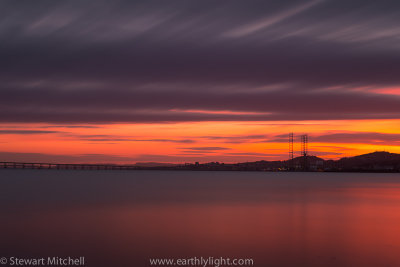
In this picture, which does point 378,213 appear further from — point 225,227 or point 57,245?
point 57,245

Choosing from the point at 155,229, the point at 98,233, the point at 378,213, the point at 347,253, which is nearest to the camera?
the point at 347,253

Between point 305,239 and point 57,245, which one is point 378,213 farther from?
point 57,245

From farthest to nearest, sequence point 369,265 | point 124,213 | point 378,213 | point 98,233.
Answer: point 378,213, point 124,213, point 98,233, point 369,265

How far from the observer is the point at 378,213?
34.0m

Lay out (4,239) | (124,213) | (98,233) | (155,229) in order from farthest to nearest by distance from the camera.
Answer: (124,213) < (155,229) < (98,233) < (4,239)

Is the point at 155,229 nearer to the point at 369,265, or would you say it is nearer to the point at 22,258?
the point at 22,258

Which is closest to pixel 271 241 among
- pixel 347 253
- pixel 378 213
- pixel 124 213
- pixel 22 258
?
pixel 347 253

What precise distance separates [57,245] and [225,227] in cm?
949

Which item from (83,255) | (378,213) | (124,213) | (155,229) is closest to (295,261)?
(83,255)

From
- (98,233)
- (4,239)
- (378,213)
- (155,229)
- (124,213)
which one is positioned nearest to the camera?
(4,239)

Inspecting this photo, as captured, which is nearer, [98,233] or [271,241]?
[271,241]

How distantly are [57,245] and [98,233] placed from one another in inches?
133

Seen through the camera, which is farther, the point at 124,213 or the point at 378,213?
the point at 378,213

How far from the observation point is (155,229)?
77.7 feet
